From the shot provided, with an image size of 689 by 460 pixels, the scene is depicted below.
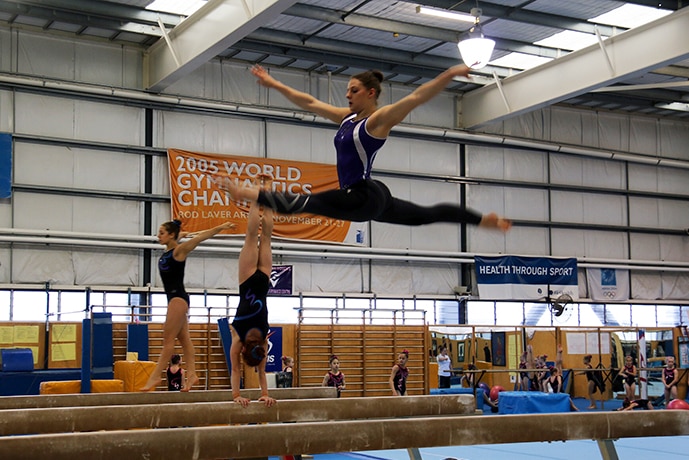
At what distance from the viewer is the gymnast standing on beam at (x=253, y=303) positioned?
295 inches

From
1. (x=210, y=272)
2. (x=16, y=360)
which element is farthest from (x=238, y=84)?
(x=16, y=360)

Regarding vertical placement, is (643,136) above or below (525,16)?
below

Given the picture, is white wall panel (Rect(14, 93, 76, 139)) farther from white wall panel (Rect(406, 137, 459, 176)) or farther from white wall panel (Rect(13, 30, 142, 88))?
white wall panel (Rect(406, 137, 459, 176))

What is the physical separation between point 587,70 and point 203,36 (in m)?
8.57

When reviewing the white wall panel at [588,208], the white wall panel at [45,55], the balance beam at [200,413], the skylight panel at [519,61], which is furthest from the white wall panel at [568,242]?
the balance beam at [200,413]

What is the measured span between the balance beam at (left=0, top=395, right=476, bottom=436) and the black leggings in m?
2.29

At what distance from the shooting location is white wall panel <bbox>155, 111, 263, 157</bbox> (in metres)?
20.1

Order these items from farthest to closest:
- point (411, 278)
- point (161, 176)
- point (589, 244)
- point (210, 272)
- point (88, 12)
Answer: point (589, 244) → point (411, 278) → point (210, 272) → point (161, 176) → point (88, 12)

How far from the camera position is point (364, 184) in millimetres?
5539

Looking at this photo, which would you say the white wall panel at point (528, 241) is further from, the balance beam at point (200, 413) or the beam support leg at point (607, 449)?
the beam support leg at point (607, 449)

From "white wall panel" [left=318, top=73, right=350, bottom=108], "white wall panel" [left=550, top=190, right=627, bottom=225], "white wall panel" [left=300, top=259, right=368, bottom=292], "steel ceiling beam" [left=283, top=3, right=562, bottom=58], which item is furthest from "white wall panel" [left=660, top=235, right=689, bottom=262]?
"white wall panel" [left=318, top=73, right=350, bottom=108]

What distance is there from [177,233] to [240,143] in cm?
1252

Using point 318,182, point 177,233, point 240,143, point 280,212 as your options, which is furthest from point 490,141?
point 280,212

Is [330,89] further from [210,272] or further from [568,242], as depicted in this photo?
[568,242]
